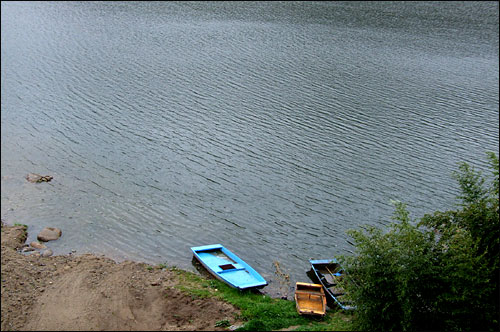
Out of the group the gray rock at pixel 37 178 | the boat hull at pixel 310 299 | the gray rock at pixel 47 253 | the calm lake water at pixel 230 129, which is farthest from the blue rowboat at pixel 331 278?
the gray rock at pixel 37 178

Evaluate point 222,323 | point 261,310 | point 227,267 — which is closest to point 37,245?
point 227,267

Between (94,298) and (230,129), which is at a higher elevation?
(230,129)

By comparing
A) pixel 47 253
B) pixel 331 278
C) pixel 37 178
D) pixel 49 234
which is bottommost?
pixel 331 278

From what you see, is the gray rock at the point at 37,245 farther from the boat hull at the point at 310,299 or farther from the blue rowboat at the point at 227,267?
the boat hull at the point at 310,299

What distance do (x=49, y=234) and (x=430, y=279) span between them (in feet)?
66.5

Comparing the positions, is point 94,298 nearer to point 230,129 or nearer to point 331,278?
point 331,278

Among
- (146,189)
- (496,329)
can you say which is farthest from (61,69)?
(496,329)

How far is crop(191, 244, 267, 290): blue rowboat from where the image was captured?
868 inches

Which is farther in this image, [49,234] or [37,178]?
[37,178]

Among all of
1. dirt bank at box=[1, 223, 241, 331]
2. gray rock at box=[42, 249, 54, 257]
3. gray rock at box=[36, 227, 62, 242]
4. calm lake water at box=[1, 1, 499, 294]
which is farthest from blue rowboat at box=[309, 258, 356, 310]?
gray rock at box=[36, 227, 62, 242]

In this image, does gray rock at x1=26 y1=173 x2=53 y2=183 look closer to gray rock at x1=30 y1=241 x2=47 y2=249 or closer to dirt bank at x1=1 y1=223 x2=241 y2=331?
gray rock at x1=30 y1=241 x2=47 y2=249

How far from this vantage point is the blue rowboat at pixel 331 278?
21250 millimetres

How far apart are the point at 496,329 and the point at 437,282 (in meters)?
2.67

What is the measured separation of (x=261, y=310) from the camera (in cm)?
2017
